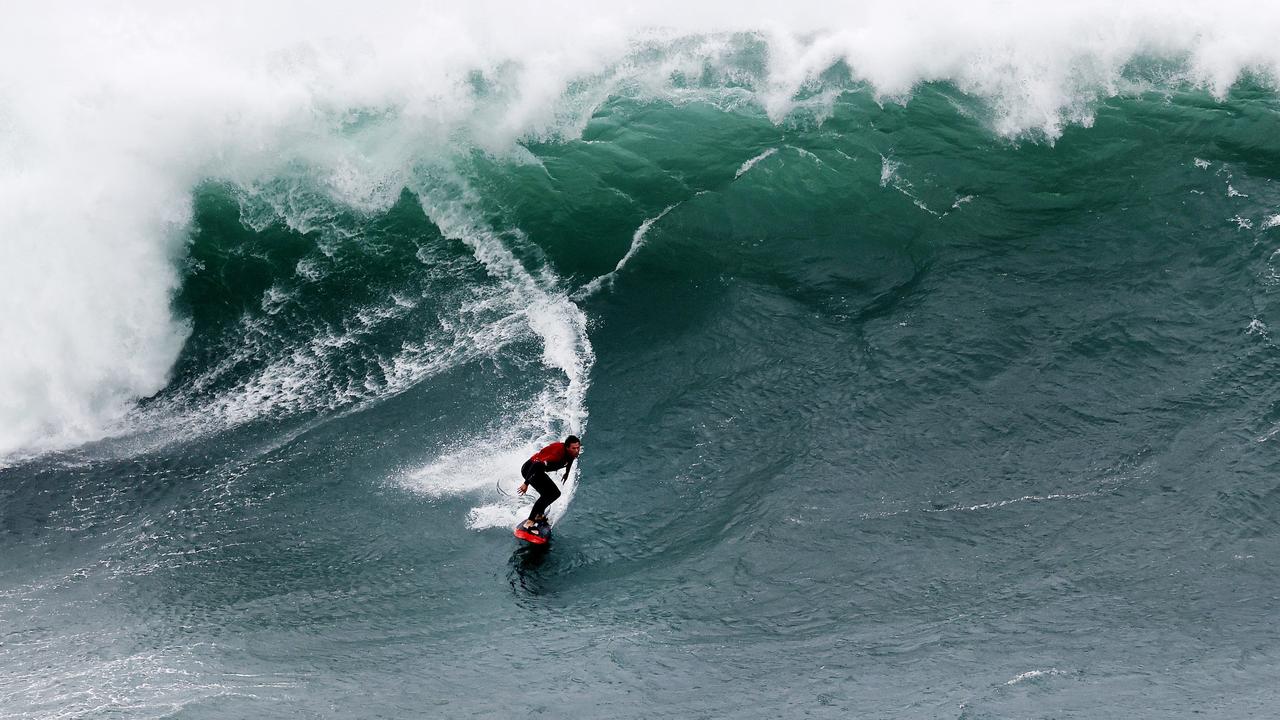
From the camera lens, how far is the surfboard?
14409 millimetres

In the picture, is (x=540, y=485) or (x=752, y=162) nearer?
(x=540, y=485)

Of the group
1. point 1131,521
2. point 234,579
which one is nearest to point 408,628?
point 234,579

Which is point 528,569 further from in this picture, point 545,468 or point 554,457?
point 554,457

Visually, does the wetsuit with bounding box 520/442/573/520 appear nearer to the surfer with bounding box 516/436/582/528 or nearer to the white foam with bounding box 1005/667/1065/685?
the surfer with bounding box 516/436/582/528

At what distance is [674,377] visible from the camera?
17469 millimetres

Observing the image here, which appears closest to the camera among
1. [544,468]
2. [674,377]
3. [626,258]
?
[544,468]

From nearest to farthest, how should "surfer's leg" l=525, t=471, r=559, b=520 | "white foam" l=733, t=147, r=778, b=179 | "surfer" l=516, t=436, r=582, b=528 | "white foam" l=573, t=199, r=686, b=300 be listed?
"surfer" l=516, t=436, r=582, b=528, "surfer's leg" l=525, t=471, r=559, b=520, "white foam" l=573, t=199, r=686, b=300, "white foam" l=733, t=147, r=778, b=179

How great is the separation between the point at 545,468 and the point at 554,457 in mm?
205

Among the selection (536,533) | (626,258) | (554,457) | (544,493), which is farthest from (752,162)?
(536,533)

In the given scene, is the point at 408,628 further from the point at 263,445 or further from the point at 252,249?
the point at 252,249

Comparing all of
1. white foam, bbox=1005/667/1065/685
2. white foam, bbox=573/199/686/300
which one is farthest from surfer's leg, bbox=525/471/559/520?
white foam, bbox=1005/667/1065/685

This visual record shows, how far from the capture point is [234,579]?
14.3 meters

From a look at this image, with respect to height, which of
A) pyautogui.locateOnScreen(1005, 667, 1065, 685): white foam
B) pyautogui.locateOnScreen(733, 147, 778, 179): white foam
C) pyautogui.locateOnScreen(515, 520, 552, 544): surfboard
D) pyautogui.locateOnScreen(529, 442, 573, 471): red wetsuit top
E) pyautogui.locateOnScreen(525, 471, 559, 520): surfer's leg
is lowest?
pyautogui.locateOnScreen(1005, 667, 1065, 685): white foam

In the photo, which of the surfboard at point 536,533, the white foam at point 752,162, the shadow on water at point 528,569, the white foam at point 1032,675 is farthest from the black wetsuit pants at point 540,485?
the white foam at point 752,162
